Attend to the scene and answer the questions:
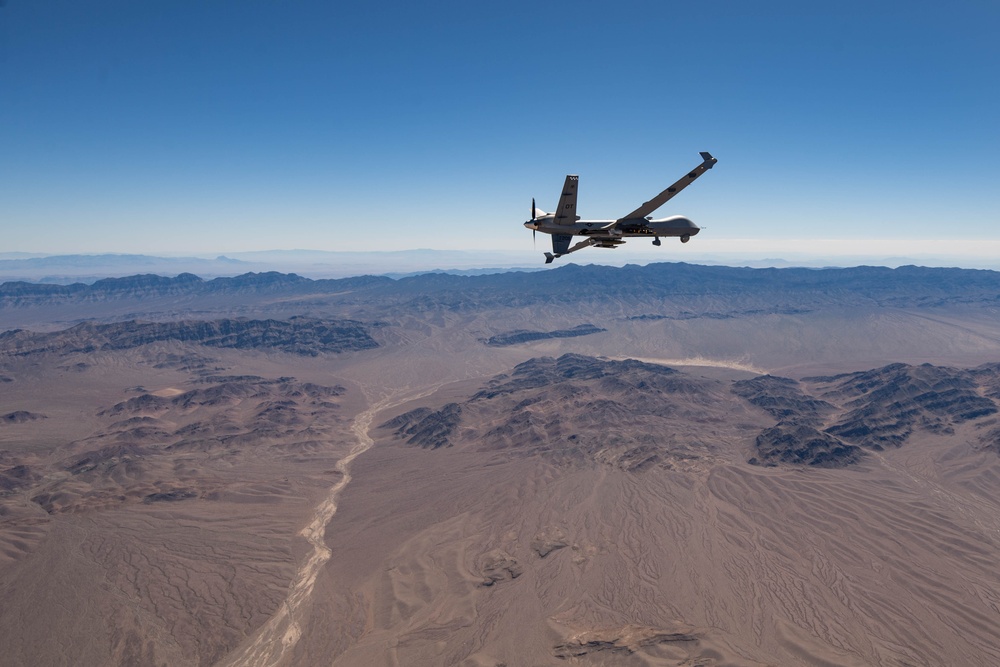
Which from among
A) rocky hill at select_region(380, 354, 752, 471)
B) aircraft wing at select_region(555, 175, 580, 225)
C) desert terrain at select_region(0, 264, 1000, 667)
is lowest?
desert terrain at select_region(0, 264, 1000, 667)

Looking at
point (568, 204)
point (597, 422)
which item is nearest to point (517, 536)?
point (597, 422)

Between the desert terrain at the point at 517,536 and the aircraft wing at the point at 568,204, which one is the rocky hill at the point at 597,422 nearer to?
the desert terrain at the point at 517,536

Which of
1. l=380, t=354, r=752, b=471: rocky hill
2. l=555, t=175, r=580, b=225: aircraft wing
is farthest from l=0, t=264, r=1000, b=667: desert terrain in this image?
l=555, t=175, r=580, b=225: aircraft wing

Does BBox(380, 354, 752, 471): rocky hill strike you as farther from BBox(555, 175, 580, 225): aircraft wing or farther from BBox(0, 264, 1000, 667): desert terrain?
BBox(555, 175, 580, 225): aircraft wing

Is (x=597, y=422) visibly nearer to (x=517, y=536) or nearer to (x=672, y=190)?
(x=517, y=536)

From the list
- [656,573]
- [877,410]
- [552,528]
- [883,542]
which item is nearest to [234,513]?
[552,528]
